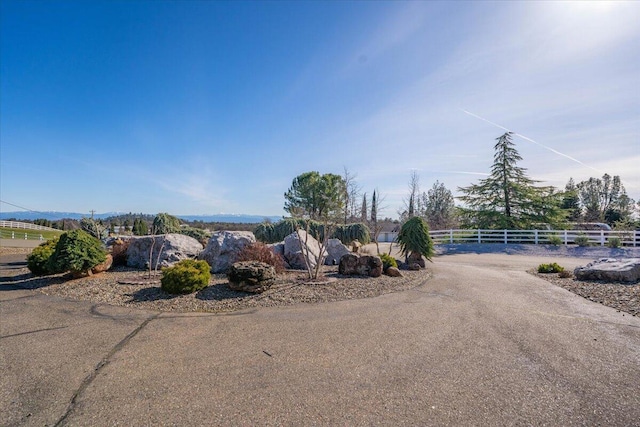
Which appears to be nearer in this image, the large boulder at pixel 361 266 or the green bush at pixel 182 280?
the green bush at pixel 182 280

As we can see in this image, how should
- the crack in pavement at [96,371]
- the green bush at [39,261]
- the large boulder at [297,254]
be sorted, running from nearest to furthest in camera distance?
1. the crack in pavement at [96,371]
2. the green bush at [39,261]
3. the large boulder at [297,254]

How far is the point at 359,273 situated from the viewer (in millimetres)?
8086

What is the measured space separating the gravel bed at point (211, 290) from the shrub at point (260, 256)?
425 mm

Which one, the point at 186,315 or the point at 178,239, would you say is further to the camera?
the point at 178,239

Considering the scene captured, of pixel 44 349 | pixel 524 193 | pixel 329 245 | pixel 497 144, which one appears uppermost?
pixel 497 144

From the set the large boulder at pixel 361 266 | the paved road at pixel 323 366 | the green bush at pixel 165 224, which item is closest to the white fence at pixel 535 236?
the large boulder at pixel 361 266

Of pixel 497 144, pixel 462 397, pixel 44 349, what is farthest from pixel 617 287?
pixel 497 144

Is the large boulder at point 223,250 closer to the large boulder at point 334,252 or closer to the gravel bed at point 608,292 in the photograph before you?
the large boulder at point 334,252

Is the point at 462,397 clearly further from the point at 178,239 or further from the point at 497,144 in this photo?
the point at 497,144

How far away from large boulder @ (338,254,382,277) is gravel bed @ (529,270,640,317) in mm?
4285

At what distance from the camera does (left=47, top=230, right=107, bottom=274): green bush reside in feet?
23.2

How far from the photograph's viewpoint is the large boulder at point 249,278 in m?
6.18

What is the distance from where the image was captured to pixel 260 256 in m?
8.30

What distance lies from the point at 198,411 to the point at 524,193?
929 inches
